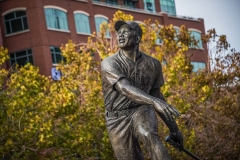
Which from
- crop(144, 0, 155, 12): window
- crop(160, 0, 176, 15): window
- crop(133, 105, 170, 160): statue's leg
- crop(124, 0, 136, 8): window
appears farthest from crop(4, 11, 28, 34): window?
crop(133, 105, 170, 160): statue's leg

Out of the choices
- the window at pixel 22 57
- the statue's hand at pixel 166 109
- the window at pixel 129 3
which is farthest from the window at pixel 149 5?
the statue's hand at pixel 166 109

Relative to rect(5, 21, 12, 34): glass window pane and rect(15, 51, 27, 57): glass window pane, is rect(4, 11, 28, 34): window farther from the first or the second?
rect(15, 51, 27, 57): glass window pane

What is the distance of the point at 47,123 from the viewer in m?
21.2

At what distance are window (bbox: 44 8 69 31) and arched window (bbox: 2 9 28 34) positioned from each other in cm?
156

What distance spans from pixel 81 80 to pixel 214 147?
577 centimetres

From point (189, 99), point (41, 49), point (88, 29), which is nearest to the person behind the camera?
point (189, 99)

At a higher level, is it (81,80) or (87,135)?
(81,80)

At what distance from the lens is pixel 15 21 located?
46.0 meters

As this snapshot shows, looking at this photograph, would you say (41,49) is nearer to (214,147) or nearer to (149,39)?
(149,39)

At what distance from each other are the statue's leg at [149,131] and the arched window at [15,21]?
3807 cm

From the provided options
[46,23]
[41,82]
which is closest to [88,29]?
[46,23]

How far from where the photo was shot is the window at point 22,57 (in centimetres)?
4566

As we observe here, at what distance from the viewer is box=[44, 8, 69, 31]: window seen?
46.0 meters

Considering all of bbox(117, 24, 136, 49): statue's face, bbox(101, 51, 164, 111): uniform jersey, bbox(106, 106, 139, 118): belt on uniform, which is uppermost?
bbox(117, 24, 136, 49): statue's face
